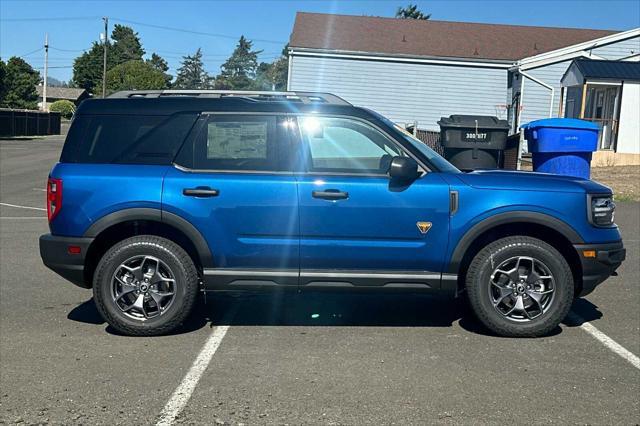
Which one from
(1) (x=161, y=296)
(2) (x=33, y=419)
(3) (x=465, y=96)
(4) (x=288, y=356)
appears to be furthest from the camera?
(3) (x=465, y=96)

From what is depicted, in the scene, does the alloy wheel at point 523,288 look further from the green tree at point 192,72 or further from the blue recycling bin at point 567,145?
the green tree at point 192,72

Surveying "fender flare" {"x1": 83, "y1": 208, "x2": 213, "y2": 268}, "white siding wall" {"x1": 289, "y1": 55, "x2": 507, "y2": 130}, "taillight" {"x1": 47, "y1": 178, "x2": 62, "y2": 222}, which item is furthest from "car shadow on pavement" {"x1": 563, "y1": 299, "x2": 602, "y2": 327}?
"white siding wall" {"x1": 289, "y1": 55, "x2": 507, "y2": 130}

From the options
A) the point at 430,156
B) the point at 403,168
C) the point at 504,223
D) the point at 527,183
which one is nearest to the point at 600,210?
the point at 527,183

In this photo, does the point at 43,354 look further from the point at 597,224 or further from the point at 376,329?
the point at 597,224

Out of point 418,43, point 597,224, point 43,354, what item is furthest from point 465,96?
point 43,354

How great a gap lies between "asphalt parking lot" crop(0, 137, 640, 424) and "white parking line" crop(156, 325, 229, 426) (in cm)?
4

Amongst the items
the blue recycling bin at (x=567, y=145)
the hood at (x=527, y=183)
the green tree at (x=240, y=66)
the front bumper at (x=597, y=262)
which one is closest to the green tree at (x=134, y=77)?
the green tree at (x=240, y=66)

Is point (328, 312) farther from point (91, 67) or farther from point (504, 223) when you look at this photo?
point (91, 67)

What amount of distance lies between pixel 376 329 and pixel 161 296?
1784mm

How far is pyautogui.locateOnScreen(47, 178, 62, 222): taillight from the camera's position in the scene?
5199 millimetres

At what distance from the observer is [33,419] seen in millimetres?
3812

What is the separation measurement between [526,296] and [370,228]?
1.37m

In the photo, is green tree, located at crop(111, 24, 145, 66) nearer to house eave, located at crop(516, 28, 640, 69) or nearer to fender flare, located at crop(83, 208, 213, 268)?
house eave, located at crop(516, 28, 640, 69)

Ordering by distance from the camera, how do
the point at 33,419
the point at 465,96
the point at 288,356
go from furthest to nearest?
the point at 465,96 < the point at 288,356 < the point at 33,419
